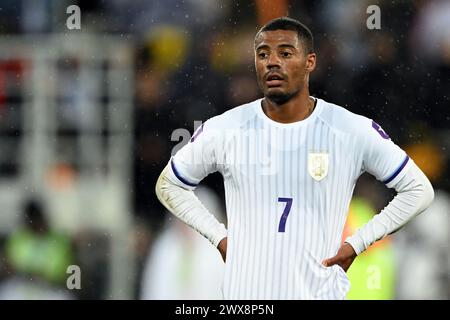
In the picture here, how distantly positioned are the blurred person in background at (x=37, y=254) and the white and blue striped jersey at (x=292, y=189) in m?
2.49

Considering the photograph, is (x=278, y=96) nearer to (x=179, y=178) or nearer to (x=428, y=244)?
(x=179, y=178)

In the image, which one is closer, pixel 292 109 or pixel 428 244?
pixel 292 109

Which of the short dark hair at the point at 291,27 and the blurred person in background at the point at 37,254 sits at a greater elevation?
the short dark hair at the point at 291,27

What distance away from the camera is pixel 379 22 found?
255 inches

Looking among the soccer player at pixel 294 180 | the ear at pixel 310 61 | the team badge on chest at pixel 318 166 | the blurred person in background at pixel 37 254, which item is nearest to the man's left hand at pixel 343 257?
the soccer player at pixel 294 180

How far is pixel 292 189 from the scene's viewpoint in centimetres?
440

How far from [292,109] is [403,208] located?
732 millimetres

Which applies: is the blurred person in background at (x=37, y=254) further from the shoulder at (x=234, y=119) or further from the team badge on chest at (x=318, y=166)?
the team badge on chest at (x=318, y=166)

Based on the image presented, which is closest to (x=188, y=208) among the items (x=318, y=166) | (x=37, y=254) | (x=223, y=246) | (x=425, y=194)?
(x=223, y=246)

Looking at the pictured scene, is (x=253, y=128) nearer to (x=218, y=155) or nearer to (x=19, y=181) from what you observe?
(x=218, y=155)

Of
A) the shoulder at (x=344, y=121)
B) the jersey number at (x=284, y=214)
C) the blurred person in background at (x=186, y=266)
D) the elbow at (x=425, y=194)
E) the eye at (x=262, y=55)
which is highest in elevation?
the eye at (x=262, y=55)

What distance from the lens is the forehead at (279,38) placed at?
14.5 ft

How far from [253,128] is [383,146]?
651 millimetres

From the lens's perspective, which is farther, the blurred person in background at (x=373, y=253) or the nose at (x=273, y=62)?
the blurred person in background at (x=373, y=253)
